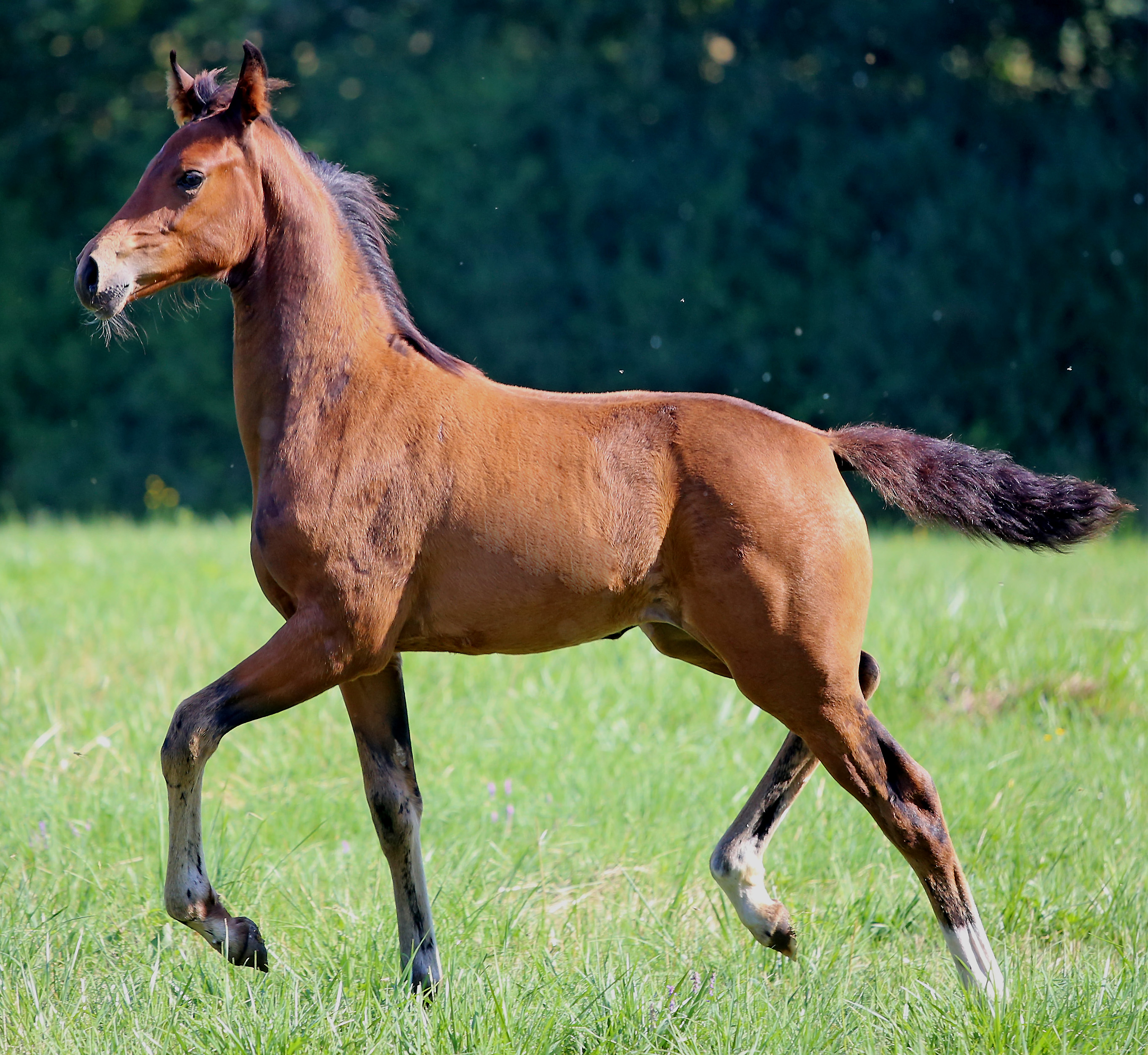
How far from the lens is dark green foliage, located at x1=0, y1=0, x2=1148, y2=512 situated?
11.5 metres

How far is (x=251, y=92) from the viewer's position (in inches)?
118

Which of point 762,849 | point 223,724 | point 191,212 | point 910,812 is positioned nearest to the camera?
point 223,724

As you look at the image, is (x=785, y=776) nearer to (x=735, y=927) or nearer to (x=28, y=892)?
(x=735, y=927)

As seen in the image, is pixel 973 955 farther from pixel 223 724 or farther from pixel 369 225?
pixel 369 225

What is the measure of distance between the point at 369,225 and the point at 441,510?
841mm

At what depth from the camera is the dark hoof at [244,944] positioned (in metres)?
2.89

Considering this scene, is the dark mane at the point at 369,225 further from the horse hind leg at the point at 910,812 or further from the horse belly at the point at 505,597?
the horse hind leg at the point at 910,812

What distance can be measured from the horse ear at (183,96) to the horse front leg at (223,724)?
4.19ft

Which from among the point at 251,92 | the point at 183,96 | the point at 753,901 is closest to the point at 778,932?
the point at 753,901

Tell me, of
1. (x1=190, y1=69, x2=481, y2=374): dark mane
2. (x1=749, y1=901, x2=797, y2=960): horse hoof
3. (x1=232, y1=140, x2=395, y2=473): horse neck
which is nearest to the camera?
(x1=232, y1=140, x2=395, y2=473): horse neck

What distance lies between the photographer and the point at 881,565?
8.70 meters

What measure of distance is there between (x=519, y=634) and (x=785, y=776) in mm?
887

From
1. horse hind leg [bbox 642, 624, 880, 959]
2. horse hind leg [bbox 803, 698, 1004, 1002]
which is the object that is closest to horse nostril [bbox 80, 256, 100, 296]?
horse hind leg [bbox 642, 624, 880, 959]

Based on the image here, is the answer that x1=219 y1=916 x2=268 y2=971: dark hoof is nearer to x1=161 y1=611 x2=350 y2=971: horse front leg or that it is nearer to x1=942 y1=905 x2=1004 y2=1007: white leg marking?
x1=161 y1=611 x2=350 y2=971: horse front leg
